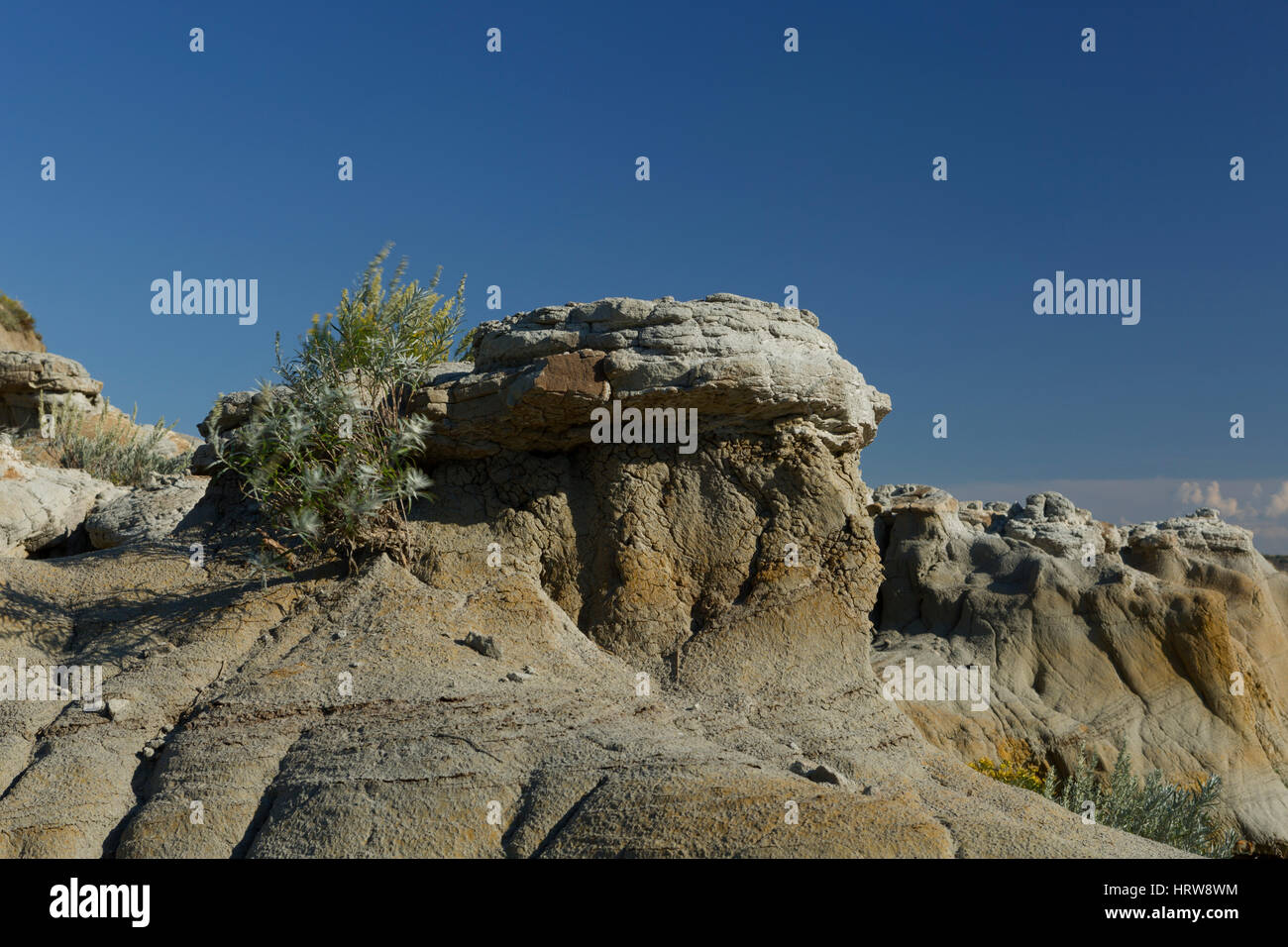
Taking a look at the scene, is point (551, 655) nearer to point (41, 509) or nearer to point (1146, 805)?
point (1146, 805)

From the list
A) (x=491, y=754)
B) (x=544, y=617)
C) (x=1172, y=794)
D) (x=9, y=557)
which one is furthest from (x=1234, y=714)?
(x=9, y=557)

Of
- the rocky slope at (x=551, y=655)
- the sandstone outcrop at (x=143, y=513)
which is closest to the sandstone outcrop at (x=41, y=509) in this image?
the sandstone outcrop at (x=143, y=513)

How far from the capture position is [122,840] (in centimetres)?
573

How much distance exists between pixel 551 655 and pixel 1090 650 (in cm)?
846

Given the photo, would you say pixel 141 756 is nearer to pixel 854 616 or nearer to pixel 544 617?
pixel 544 617

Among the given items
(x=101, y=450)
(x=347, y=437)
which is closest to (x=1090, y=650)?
(x=347, y=437)

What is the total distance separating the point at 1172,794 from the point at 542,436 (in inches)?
263

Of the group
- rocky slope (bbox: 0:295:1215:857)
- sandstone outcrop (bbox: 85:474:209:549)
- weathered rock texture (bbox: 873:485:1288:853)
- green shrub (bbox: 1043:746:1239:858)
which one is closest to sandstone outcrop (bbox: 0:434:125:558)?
sandstone outcrop (bbox: 85:474:209:549)

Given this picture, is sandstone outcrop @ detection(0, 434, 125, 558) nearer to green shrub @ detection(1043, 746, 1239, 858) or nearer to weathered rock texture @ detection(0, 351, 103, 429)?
weathered rock texture @ detection(0, 351, 103, 429)

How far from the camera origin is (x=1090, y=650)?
1309 cm

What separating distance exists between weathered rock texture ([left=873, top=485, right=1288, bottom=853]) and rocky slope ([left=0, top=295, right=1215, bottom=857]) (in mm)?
4064

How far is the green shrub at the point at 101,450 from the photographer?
17125 mm

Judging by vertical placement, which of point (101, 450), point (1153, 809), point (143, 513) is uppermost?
point (101, 450)

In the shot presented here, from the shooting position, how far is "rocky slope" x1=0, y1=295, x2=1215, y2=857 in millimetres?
5512
